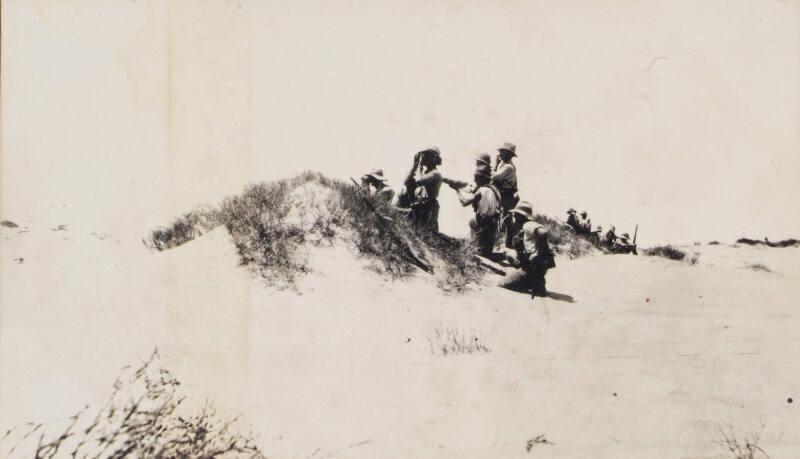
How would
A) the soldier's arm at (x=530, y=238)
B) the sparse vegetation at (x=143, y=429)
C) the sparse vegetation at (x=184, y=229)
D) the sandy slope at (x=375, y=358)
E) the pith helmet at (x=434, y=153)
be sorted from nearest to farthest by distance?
the sparse vegetation at (x=143, y=429) < the sandy slope at (x=375, y=358) < the sparse vegetation at (x=184, y=229) < the pith helmet at (x=434, y=153) < the soldier's arm at (x=530, y=238)

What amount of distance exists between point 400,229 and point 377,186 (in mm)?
349

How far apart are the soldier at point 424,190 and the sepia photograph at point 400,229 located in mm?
17

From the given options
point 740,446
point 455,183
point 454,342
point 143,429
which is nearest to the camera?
point 143,429

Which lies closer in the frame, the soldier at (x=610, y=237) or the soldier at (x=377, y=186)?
the soldier at (x=377, y=186)

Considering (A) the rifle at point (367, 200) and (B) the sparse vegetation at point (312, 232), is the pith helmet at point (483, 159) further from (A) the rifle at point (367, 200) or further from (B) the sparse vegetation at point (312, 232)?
(A) the rifle at point (367, 200)

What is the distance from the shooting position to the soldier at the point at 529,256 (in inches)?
171

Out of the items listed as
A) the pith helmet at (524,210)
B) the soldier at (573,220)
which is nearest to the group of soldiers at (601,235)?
the soldier at (573,220)

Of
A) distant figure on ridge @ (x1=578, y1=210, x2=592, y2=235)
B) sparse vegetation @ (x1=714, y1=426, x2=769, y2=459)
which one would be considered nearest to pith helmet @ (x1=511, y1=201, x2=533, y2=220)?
distant figure on ridge @ (x1=578, y1=210, x2=592, y2=235)

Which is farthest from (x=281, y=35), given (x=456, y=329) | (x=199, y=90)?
(x=456, y=329)

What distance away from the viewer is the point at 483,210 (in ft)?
14.9

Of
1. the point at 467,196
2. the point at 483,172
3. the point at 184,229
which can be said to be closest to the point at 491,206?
the point at 467,196

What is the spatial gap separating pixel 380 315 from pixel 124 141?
1963 millimetres

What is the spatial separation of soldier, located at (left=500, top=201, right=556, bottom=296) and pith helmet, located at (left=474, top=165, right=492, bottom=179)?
0.36 metres

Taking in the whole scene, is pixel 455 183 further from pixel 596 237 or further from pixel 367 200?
pixel 596 237
